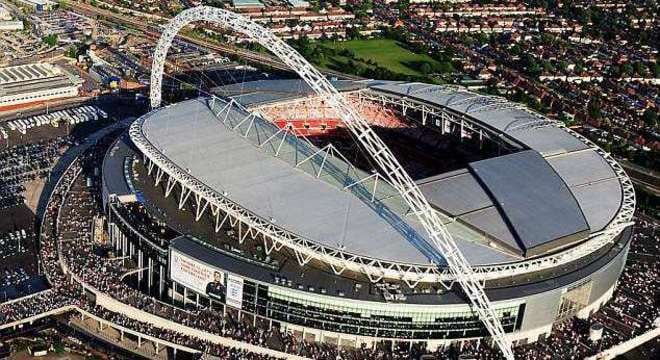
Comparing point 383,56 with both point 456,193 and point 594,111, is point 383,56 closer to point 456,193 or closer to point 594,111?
point 594,111

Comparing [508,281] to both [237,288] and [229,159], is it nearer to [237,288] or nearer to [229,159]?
[237,288]

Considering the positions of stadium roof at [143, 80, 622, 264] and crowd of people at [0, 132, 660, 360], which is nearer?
crowd of people at [0, 132, 660, 360]

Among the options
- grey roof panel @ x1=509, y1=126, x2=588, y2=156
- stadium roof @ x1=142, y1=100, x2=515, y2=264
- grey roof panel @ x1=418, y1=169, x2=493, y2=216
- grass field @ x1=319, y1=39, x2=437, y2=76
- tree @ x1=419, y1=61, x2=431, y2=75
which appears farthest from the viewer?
grass field @ x1=319, y1=39, x2=437, y2=76

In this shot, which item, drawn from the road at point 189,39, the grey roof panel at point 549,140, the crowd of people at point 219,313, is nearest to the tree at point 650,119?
the grey roof panel at point 549,140

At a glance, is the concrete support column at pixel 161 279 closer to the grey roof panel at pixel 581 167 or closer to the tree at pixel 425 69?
the grey roof panel at pixel 581 167

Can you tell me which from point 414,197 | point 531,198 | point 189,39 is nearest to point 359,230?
point 414,197

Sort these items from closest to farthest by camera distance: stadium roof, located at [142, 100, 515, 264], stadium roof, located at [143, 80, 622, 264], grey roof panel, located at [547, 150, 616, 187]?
1. stadium roof, located at [142, 100, 515, 264]
2. stadium roof, located at [143, 80, 622, 264]
3. grey roof panel, located at [547, 150, 616, 187]

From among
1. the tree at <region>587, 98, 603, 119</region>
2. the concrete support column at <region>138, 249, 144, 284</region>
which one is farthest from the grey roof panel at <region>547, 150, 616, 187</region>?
the tree at <region>587, 98, 603, 119</region>

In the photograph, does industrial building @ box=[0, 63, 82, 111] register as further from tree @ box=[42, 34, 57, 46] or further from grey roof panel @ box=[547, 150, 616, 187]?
grey roof panel @ box=[547, 150, 616, 187]
